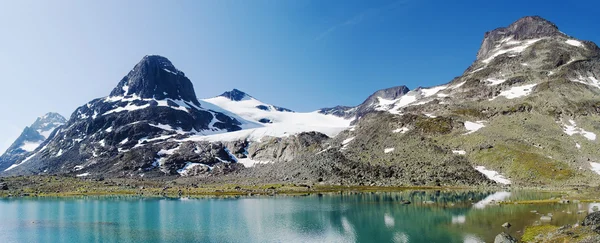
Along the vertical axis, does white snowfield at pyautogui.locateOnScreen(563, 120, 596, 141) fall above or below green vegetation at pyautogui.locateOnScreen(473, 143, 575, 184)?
above

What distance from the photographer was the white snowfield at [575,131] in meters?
166

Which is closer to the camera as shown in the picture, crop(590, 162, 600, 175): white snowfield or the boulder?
the boulder

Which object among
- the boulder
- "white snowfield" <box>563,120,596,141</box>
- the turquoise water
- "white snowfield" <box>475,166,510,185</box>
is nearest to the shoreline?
"white snowfield" <box>475,166,510,185</box>

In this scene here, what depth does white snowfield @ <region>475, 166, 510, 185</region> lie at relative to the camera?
149913 millimetres

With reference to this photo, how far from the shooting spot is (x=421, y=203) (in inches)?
4045

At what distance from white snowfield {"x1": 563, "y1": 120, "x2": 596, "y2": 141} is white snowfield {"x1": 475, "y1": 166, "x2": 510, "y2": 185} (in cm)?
4421

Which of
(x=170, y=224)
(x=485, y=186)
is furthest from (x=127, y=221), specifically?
(x=485, y=186)

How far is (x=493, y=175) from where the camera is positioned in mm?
156750

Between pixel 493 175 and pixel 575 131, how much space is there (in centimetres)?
4985

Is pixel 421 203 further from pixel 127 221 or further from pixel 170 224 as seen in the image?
pixel 127 221

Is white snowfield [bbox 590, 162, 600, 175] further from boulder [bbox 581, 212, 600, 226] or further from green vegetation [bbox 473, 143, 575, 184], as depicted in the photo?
boulder [bbox 581, 212, 600, 226]

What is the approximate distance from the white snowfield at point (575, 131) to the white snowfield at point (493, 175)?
145 ft

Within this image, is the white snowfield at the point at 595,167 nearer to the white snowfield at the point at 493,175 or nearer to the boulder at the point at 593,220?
the white snowfield at the point at 493,175

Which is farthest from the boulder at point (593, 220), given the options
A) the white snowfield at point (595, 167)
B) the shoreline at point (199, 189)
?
the white snowfield at point (595, 167)
